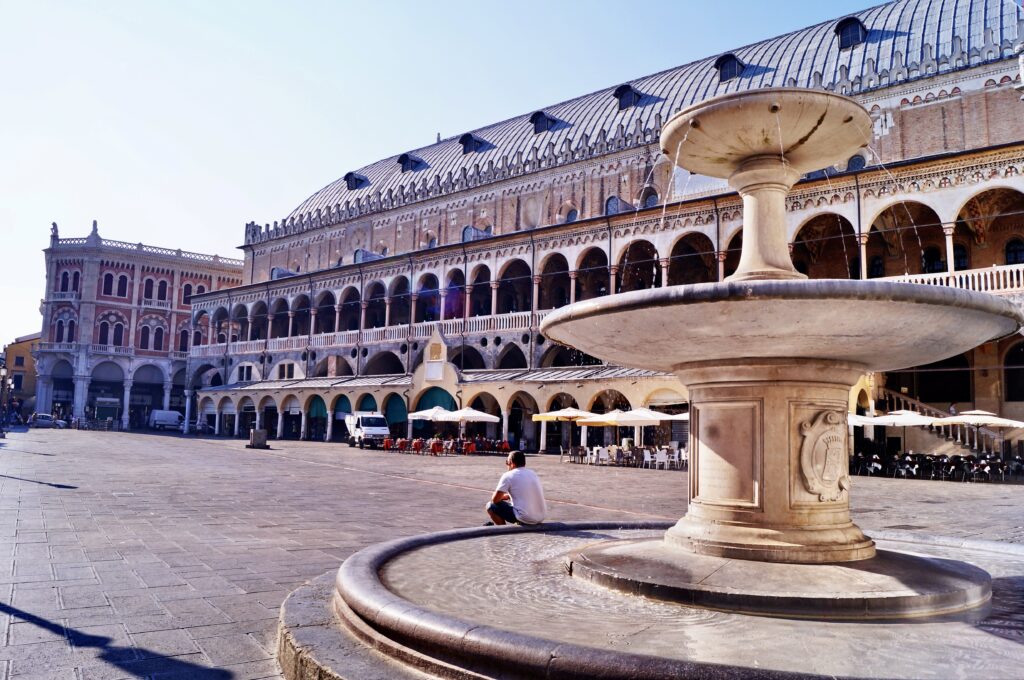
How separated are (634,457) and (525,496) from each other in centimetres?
1902

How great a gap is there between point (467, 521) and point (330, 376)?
109 feet

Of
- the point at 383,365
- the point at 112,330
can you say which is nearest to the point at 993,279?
the point at 383,365

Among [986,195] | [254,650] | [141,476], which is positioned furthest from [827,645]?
[986,195]

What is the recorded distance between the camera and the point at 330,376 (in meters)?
42.2

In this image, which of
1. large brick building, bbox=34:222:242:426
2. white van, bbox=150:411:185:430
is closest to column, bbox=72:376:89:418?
large brick building, bbox=34:222:242:426

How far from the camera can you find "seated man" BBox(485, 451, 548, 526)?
814 cm

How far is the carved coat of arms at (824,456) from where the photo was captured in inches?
227

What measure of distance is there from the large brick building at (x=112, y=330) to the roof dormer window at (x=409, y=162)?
24.8 m

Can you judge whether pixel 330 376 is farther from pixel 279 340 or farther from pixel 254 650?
pixel 254 650

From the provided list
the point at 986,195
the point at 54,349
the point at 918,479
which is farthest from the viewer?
the point at 54,349

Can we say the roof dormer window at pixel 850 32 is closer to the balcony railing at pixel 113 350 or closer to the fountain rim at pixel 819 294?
the fountain rim at pixel 819 294

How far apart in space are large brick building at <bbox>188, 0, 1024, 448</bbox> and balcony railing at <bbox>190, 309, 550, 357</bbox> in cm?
12

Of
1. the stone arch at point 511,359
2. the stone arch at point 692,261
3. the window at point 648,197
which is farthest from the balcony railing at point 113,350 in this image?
the stone arch at point 692,261

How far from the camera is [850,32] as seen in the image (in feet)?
107
